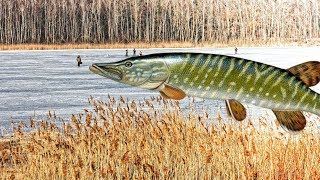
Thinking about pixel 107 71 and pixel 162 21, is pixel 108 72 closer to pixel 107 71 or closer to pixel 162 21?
pixel 107 71

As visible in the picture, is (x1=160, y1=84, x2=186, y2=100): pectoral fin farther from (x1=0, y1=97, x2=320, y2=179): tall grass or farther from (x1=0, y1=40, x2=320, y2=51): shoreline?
(x1=0, y1=40, x2=320, y2=51): shoreline

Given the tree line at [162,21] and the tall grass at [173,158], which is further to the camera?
the tree line at [162,21]

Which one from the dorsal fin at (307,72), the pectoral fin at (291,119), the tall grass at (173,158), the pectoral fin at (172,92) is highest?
the dorsal fin at (307,72)

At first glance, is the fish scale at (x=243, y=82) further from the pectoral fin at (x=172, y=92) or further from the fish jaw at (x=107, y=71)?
the fish jaw at (x=107, y=71)

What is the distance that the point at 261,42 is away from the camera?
1914 inches

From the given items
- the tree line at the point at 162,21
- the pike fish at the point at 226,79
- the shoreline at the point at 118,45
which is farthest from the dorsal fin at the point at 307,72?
the tree line at the point at 162,21

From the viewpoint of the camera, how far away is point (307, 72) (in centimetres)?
169

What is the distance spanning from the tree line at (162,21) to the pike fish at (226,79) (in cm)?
4562

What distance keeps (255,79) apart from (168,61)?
0.76 ft

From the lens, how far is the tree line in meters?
50.0

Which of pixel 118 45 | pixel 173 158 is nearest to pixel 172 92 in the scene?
pixel 173 158

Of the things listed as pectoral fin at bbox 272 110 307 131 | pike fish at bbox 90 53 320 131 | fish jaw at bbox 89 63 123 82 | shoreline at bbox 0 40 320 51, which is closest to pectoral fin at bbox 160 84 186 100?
pike fish at bbox 90 53 320 131

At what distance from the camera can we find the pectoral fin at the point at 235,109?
5.40 ft

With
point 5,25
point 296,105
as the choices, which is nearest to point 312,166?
point 296,105
